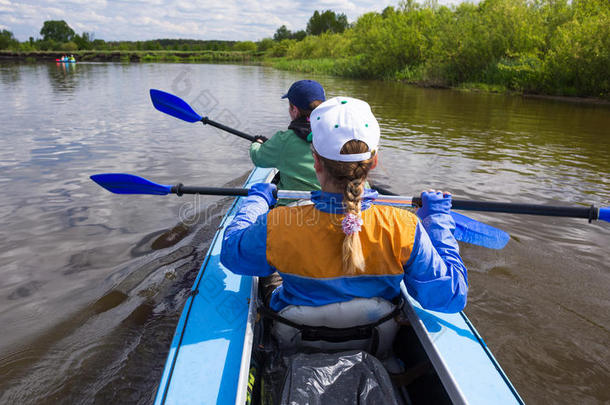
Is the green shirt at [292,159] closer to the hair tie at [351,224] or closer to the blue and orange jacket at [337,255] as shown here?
the blue and orange jacket at [337,255]

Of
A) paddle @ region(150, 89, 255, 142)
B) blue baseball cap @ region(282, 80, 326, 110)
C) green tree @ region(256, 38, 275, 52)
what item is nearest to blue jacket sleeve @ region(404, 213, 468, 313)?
blue baseball cap @ region(282, 80, 326, 110)

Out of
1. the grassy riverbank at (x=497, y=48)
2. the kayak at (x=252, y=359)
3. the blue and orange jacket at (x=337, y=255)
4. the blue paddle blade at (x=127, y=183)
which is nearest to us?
the blue and orange jacket at (x=337, y=255)

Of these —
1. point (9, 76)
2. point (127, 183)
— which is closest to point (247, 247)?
point (127, 183)

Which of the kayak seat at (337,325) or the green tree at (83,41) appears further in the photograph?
the green tree at (83,41)

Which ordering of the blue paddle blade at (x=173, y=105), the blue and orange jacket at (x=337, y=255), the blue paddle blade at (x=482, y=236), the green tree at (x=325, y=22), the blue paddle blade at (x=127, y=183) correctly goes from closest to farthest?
the blue and orange jacket at (x=337, y=255) < the blue paddle blade at (x=482, y=236) < the blue paddle blade at (x=127, y=183) < the blue paddle blade at (x=173, y=105) < the green tree at (x=325, y=22)

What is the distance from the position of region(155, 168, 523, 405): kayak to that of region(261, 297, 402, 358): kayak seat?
0.15m

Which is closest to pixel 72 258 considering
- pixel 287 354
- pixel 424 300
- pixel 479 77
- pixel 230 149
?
pixel 287 354

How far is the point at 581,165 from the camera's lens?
21.4 feet

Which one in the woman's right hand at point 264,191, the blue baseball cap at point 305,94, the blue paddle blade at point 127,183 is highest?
the blue baseball cap at point 305,94

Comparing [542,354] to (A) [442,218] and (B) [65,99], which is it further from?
(B) [65,99]

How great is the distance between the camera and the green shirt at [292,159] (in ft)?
8.68

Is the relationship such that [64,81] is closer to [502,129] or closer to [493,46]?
[502,129]

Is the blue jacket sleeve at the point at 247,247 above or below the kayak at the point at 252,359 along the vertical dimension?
above

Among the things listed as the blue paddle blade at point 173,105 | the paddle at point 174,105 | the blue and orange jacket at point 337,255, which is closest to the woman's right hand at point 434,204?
the blue and orange jacket at point 337,255
